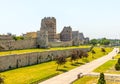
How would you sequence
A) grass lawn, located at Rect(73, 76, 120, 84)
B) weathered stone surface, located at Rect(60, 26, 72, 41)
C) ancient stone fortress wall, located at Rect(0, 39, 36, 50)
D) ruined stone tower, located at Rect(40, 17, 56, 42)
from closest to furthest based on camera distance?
grass lawn, located at Rect(73, 76, 120, 84)
ancient stone fortress wall, located at Rect(0, 39, 36, 50)
ruined stone tower, located at Rect(40, 17, 56, 42)
weathered stone surface, located at Rect(60, 26, 72, 41)

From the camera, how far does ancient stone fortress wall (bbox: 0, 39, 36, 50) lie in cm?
5983

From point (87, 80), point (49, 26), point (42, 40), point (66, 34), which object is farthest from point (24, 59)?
point (66, 34)

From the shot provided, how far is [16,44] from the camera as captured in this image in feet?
Result: 213

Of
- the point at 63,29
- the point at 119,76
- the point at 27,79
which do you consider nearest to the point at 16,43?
the point at 27,79

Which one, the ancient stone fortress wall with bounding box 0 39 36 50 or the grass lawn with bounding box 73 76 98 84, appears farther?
the ancient stone fortress wall with bounding box 0 39 36 50

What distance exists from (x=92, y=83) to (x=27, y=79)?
31.6 ft

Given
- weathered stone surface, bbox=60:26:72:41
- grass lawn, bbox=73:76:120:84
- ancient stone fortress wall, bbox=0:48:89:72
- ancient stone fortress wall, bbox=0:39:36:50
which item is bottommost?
grass lawn, bbox=73:76:120:84

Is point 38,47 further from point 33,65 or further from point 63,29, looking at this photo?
point 63,29

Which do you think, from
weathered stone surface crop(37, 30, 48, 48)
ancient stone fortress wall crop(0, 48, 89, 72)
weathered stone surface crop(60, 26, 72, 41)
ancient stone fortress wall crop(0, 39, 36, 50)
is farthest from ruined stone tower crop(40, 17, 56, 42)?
ancient stone fortress wall crop(0, 48, 89, 72)

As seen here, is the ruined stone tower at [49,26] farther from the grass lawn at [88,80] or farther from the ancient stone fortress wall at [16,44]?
the grass lawn at [88,80]

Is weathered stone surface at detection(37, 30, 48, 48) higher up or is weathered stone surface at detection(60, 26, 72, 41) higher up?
weathered stone surface at detection(60, 26, 72, 41)

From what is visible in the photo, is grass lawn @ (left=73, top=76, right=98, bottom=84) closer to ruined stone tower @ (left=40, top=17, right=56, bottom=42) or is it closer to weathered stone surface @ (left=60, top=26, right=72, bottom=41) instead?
ruined stone tower @ (left=40, top=17, right=56, bottom=42)

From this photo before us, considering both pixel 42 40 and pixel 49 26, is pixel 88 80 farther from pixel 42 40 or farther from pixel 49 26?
pixel 49 26

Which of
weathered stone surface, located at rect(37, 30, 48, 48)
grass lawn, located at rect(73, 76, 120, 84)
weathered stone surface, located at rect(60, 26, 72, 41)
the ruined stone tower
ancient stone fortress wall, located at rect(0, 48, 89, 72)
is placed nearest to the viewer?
grass lawn, located at rect(73, 76, 120, 84)
